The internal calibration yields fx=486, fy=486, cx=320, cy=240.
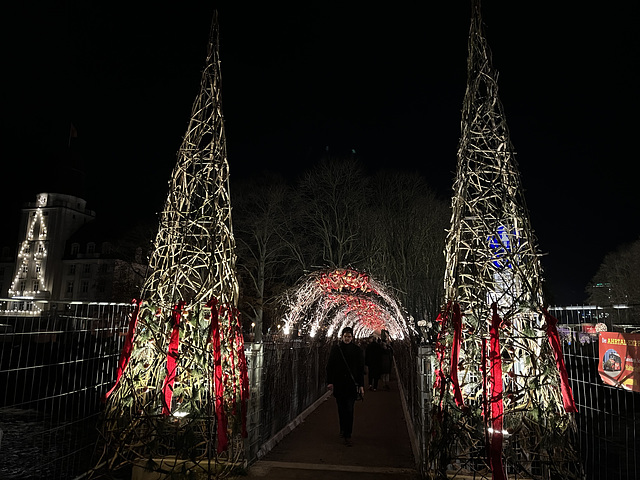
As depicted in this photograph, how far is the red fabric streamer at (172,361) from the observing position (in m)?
4.64

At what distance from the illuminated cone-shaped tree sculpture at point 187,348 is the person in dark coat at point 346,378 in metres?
2.37

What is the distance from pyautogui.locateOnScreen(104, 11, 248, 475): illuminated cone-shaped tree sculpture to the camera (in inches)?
183

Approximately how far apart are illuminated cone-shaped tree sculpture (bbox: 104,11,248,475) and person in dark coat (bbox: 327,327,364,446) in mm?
2369

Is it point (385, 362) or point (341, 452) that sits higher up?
point (385, 362)

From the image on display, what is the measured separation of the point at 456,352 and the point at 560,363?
94 cm

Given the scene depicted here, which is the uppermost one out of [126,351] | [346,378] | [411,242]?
[411,242]

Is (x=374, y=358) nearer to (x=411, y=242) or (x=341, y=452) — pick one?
(x=341, y=452)

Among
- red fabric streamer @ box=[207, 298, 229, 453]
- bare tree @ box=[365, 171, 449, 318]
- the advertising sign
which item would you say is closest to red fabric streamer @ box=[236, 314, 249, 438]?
red fabric streamer @ box=[207, 298, 229, 453]

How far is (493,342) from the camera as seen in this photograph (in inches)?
171

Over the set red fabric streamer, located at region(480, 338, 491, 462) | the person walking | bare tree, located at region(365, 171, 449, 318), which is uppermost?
bare tree, located at region(365, 171, 449, 318)

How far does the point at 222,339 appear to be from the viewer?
4.93 meters

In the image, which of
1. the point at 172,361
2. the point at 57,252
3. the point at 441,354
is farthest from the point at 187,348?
the point at 57,252

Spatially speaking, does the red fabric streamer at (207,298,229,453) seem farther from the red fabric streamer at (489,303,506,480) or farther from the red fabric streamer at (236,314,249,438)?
the red fabric streamer at (489,303,506,480)

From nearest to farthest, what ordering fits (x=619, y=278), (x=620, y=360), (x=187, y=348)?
(x=620, y=360) → (x=187, y=348) → (x=619, y=278)
